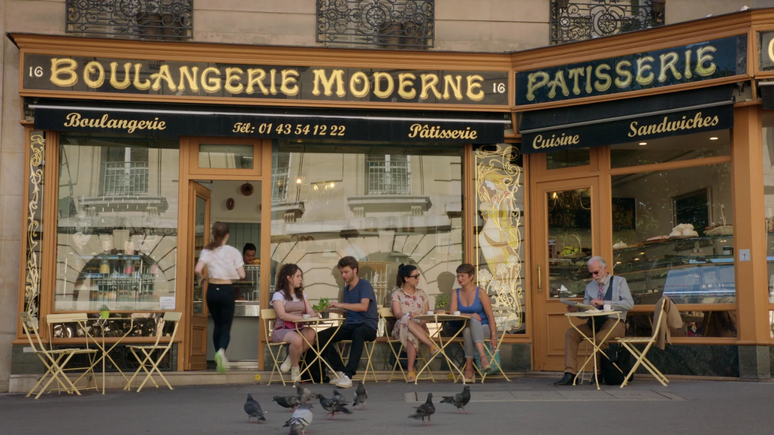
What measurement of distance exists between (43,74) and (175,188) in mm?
2022

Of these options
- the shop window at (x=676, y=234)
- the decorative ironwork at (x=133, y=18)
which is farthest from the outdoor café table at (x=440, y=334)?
the decorative ironwork at (x=133, y=18)

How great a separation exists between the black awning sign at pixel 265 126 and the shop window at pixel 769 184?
10.0 feet

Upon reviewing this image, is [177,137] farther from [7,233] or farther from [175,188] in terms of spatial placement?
[7,233]

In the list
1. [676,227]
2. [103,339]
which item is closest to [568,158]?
[676,227]

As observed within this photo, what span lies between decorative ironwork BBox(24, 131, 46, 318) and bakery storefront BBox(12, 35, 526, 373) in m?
0.02

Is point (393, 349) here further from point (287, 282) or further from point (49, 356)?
point (49, 356)

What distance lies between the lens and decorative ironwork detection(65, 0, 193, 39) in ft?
37.8

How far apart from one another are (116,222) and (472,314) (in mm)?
4476

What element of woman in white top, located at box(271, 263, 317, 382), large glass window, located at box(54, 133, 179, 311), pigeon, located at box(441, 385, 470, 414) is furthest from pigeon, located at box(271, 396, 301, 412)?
large glass window, located at box(54, 133, 179, 311)

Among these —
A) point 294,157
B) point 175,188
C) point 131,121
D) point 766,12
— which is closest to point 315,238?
point 294,157

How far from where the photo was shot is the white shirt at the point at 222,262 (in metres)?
10.8

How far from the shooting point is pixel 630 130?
11.0 metres

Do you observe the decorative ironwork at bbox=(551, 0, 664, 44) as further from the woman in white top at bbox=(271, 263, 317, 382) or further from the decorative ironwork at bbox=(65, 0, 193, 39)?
the decorative ironwork at bbox=(65, 0, 193, 39)

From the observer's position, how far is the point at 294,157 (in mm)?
12000
